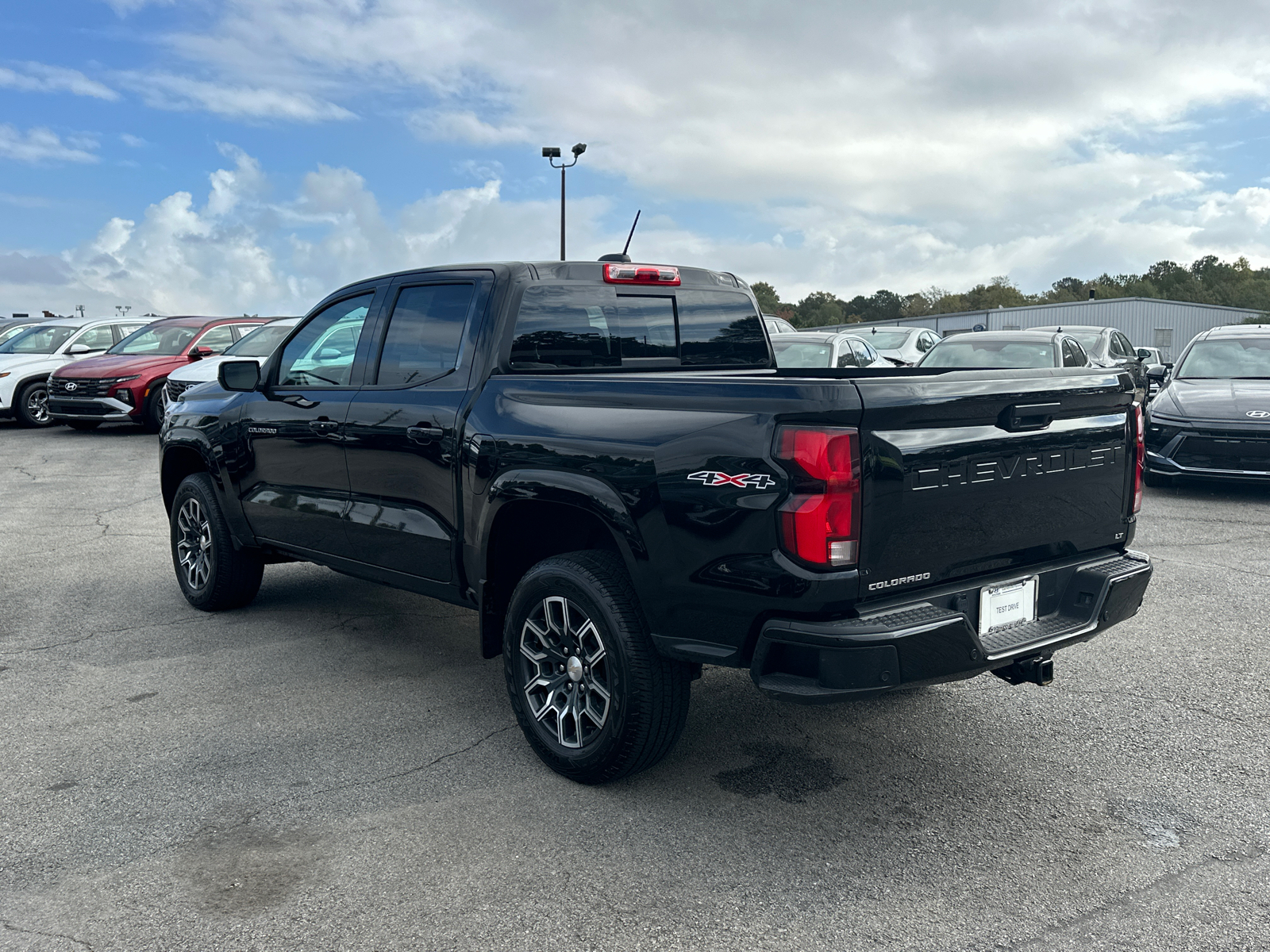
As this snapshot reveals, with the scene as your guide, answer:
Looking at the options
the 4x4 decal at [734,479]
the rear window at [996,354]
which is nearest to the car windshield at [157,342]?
the rear window at [996,354]

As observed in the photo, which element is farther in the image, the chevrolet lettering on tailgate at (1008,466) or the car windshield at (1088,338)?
the car windshield at (1088,338)

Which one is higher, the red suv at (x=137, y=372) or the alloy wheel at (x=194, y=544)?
the red suv at (x=137, y=372)

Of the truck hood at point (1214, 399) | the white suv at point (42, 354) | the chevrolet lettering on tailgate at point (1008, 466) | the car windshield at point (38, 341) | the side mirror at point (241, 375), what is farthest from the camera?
the car windshield at point (38, 341)

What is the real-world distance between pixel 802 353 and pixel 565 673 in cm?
1126

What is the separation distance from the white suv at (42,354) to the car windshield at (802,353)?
1157cm

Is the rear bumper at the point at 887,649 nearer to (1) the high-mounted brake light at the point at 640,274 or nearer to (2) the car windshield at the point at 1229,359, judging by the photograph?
(1) the high-mounted brake light at the point at 640,274

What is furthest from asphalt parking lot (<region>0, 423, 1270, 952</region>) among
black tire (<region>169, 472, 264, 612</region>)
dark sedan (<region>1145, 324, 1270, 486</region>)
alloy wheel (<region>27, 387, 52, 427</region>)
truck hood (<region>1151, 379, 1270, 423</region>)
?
alloy wheel (<region>27, 387, 52, 427</region>)

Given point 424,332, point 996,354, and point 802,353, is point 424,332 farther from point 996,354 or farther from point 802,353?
point 802,353

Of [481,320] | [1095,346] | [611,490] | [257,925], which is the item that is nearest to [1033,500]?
[611,490]

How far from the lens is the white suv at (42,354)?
18031mm

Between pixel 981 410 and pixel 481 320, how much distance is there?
6.65 ft

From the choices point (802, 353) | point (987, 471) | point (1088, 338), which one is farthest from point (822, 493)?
point (1088, 338)

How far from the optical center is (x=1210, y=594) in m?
6.41

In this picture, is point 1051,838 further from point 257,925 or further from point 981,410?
point 257,925
